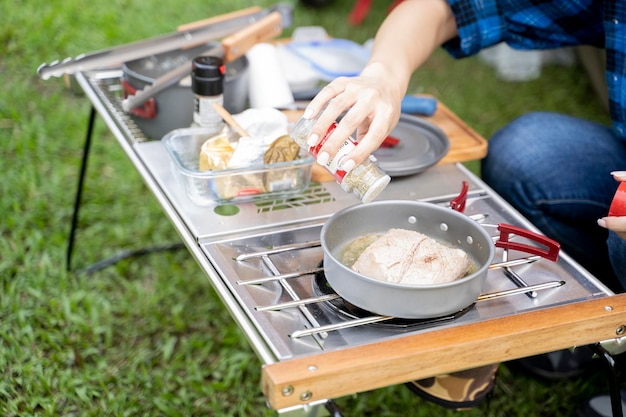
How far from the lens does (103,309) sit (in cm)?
204

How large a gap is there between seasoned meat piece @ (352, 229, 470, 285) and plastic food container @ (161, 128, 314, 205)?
1.07 ft

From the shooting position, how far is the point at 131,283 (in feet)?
7.06

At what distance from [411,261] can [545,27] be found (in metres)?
0.81

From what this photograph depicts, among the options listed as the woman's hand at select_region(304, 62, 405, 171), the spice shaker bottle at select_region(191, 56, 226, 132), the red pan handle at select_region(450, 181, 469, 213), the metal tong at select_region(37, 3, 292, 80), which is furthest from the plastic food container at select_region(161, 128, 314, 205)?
the metal tong at select_region(37, 3, 292, 80)

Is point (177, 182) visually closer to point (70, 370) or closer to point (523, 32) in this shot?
point (70, 370)

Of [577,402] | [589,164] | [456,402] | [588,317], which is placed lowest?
[577,402]

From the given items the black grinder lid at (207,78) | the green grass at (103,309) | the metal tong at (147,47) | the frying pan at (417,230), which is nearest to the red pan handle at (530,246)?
the frying pan at (417,230)

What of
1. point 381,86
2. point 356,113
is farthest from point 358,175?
point 381,86

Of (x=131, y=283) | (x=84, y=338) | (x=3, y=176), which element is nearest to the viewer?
(x=84, y=338)

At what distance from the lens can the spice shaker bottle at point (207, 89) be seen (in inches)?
57.4

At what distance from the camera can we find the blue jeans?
5.53ft

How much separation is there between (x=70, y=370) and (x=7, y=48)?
1978 millimetres

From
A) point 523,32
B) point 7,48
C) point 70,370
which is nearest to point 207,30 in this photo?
point 523,32

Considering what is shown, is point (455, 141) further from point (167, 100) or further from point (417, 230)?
point (167, 100)
